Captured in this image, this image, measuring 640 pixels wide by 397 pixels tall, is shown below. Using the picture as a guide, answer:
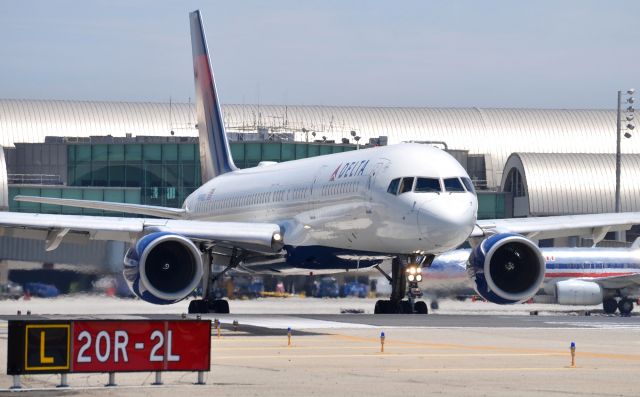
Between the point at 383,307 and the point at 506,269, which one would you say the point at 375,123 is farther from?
the point at 506,269

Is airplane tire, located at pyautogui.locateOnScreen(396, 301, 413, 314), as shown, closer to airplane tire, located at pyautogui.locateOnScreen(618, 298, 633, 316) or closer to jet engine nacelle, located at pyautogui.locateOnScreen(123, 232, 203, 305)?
jet engine nacelle, located at pyautogui.locateOnScreen(123, 232, 203, 305)

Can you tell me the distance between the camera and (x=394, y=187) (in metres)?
34.7

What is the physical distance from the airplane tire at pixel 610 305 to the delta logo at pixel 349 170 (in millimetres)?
21760

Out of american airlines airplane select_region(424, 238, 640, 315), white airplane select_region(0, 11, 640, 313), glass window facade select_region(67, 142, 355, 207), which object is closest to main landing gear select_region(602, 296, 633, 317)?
american airlines airplane select_region(424, 238, 640, 315)

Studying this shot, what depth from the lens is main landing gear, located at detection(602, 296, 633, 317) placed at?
55831 mm

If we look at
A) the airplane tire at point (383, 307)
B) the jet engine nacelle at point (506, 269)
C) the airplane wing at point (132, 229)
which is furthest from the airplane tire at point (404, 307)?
the airplane wing at point (132, 229)

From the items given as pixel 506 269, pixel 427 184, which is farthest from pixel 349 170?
pixel 506 269

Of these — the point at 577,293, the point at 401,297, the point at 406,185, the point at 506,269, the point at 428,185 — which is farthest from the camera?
the point at 577,293

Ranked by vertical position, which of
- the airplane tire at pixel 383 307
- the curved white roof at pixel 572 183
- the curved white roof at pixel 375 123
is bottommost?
the airplane tire at pixel 383 307

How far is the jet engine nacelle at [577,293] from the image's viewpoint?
5453 centimetres

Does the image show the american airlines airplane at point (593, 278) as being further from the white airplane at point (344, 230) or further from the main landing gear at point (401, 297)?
the main landing gear at point (401, 297)

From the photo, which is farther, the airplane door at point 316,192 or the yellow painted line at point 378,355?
the airplane door at point 316,192

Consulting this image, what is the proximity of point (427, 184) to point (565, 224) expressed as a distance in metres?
7.64

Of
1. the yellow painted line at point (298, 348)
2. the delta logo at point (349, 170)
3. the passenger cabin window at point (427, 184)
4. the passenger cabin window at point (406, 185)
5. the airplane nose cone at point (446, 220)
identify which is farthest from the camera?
the delta logo at point (349, 170)
